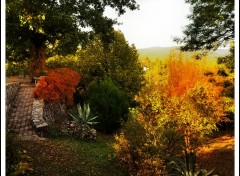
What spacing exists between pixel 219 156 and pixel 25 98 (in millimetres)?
12189

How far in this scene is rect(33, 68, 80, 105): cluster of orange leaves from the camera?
17.5 metres

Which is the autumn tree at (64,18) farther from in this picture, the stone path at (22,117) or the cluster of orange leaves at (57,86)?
the stone path at (22,117)

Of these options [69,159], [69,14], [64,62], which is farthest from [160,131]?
[64,62]

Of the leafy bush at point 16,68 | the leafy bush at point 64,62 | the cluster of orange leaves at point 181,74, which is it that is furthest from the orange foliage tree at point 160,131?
the cluster of orange leaves at point 181,74

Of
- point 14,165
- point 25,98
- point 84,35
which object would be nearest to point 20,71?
point 25,98

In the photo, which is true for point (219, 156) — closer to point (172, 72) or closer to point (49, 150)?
point (49, 150)

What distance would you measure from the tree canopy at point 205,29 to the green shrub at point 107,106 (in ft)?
24.9

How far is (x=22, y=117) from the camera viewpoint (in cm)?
1510

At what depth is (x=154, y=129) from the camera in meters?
11.5

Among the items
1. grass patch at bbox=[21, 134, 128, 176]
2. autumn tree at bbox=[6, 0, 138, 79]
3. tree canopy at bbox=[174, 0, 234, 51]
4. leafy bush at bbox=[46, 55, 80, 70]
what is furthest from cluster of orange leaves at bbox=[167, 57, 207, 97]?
grass patch at bbox=[21, 134, 128, 176]

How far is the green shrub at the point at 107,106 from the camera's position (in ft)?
66.0

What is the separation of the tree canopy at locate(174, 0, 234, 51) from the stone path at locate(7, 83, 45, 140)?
306 inches

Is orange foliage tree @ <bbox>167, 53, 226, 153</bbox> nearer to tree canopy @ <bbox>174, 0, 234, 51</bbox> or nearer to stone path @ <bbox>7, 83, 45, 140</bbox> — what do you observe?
tree canopy @ <bbox>174, 0, 234, 51</bbox>

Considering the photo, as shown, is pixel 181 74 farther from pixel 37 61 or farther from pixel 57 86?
pixel 57 86
